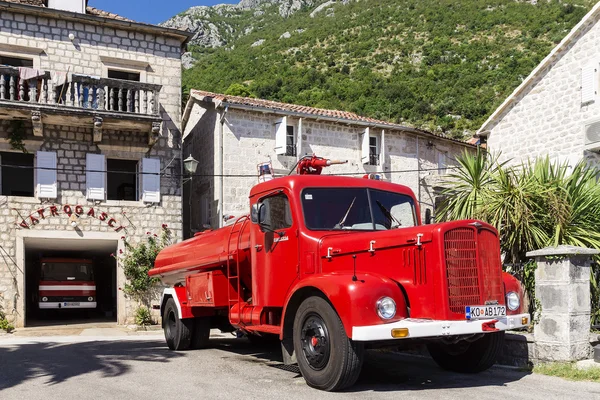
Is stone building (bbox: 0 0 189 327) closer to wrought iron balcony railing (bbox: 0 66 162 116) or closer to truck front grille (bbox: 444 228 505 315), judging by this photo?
wrought iron balcony railing (bbox: 0 66 162 116)

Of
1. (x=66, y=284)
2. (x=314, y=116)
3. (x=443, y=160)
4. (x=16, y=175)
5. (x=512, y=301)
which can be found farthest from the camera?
(x=443, y=160)

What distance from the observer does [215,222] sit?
2141 cm

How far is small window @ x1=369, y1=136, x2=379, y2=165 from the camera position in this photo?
81.0 ft

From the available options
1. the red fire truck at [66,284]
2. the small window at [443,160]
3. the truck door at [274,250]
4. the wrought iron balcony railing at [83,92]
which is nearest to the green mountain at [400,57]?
the small window at [443,160]

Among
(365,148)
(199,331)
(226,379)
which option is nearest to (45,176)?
(199,331)

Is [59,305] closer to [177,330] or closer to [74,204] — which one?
[74,204]

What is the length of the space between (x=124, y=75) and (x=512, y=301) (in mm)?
16084

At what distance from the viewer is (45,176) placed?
60.5ft

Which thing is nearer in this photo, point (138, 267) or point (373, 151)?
point (138, 267)

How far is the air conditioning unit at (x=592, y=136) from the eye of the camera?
52.1 ft

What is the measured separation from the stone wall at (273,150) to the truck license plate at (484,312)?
12.9 metres

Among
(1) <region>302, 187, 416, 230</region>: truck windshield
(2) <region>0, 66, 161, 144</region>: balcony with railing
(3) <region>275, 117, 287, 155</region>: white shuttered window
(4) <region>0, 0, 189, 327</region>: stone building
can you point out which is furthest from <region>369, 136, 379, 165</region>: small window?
(1) <region>302, 187, 416, 230</region>: truck windshield

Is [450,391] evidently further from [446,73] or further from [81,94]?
[446,73]

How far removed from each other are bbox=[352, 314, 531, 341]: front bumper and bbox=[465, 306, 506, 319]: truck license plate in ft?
0.16
